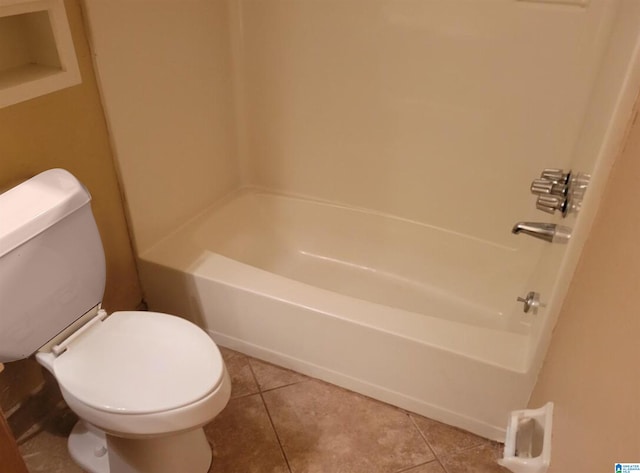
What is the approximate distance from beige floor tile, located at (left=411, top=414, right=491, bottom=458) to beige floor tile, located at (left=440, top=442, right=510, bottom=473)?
16 millimetres

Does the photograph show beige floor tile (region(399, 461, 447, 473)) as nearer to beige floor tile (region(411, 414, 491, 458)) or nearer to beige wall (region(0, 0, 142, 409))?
beige floor tile (region(411, 414, 491, 458))

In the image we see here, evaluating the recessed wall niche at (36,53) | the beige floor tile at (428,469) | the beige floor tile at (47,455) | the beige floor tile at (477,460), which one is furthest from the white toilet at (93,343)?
the beige floor tile at (477,460)

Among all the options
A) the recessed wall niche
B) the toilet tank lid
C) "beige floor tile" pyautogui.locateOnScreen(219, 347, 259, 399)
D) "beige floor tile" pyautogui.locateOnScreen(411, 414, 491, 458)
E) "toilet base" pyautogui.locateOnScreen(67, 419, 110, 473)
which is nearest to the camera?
the toilet tank lid

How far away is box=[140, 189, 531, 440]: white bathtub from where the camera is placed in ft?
4.84

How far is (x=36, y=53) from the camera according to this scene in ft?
4.43

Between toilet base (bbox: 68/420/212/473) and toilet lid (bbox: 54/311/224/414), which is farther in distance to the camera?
toilet base (bbox: 68/420/212/473)

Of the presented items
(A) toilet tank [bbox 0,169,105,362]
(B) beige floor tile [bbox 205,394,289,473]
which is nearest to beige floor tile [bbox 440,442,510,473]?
(B) beige floor tile [bbox 205,394,289,473]

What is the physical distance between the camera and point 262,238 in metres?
2.21

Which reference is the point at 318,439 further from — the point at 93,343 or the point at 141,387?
the point at 93,343

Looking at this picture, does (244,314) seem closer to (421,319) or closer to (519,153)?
(421,319)

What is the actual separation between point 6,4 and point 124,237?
800 mm

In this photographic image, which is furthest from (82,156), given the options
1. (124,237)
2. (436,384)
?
(436,384)

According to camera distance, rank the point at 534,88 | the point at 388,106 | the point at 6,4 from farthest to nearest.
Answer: the point at 388,106, the point at 534,88, the point at 6,4

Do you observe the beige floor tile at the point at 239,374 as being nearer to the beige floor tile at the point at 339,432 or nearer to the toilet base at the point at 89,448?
the beige floor tile at the point at 339,432
